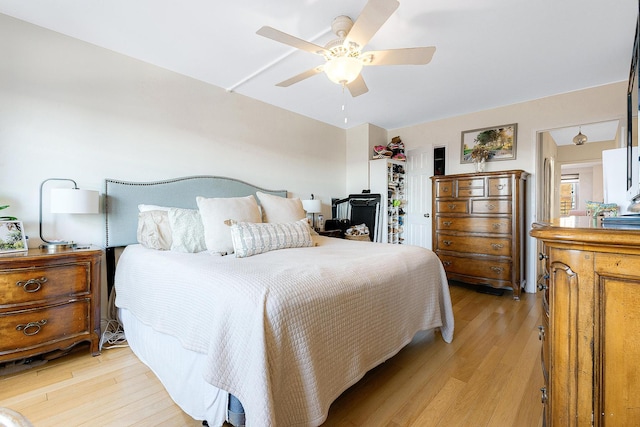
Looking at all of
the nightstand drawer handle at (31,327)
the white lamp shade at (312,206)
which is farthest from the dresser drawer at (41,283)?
the white lamp shade at (312,206)

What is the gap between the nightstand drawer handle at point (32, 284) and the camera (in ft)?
5.72

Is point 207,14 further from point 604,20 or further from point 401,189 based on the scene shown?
point 401,189

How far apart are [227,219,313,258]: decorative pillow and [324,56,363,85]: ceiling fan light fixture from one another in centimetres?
120

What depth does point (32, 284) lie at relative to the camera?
1.77 metres

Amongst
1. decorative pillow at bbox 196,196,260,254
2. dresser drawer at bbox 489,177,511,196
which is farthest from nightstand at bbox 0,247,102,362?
dresser drawer at bbox 489,177,511,196

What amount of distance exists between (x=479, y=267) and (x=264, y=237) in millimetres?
2802

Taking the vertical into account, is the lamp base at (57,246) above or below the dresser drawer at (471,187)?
below

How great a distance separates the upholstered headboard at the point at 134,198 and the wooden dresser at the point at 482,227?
9.54ft

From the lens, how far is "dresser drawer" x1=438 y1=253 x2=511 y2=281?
3.30 m

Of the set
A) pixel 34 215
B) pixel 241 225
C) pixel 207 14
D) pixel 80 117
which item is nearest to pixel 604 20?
pixel 207 14

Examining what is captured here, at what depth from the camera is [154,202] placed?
262 cm

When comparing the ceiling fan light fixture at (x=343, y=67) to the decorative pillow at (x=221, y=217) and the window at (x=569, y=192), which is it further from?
the window at (x=569, y=192)

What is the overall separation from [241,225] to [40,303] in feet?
4.38

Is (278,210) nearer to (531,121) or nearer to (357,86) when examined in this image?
(357,86)
